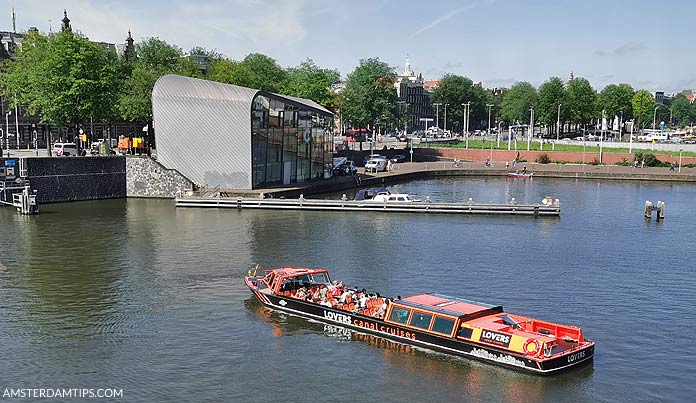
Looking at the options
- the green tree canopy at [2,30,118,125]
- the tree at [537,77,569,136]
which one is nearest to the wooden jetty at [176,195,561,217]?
the green tree canopy at [2,30,118,125]

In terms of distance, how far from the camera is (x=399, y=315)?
31.8 metres

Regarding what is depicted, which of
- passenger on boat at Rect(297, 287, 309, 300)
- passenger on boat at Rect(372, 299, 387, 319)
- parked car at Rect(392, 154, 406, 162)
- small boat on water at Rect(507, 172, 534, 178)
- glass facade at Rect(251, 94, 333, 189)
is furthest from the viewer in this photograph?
parked car at Rect(392, 154, 406, 162)

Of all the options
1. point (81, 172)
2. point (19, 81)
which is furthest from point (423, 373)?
point (19, 81)

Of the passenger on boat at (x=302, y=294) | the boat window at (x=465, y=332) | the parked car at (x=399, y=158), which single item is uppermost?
the parked car at (x=399, y=158)

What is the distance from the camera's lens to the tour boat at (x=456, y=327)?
92.1 feet

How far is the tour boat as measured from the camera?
2806 centimetres

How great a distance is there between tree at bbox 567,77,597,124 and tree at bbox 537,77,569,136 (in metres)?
2.46

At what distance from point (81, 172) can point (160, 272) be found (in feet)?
118

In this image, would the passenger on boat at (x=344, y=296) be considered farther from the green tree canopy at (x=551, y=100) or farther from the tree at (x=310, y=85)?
the green tree canopy at (x=551, y=100)

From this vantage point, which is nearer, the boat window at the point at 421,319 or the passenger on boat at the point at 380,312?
the boat window at the point at 421,319

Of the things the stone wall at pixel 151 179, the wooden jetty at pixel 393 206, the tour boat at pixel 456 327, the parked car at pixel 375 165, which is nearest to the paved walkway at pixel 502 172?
the parked car at pixel 375 165

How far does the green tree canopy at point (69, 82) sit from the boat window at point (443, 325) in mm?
61740

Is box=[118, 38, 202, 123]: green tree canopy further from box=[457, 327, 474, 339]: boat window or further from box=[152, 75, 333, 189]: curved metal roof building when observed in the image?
box=[457, 327, 474, 339]: boat window

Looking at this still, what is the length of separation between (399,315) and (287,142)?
50.5 metres
